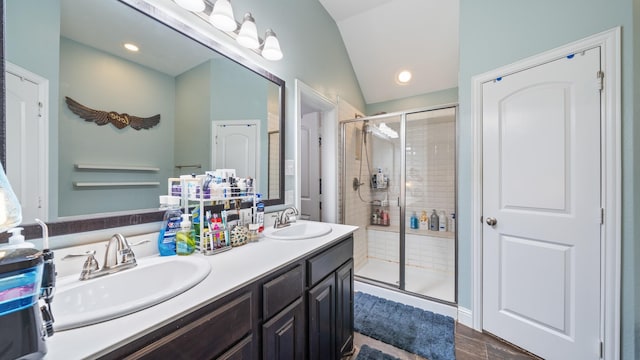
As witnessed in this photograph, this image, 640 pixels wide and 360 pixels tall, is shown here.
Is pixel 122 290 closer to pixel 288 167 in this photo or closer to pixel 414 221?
pixel 288 167

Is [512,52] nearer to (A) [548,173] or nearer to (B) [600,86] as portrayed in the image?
(B) [600,86]

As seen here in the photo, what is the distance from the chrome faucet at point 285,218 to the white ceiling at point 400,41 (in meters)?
2.17

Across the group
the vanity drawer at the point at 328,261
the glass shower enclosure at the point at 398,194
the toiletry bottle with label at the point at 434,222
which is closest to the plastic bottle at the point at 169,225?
the vanity drawer at the point at 328,261

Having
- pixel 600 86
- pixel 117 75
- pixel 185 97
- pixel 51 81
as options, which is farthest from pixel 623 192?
pixel 51 81

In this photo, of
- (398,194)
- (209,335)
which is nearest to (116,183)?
(209,335)

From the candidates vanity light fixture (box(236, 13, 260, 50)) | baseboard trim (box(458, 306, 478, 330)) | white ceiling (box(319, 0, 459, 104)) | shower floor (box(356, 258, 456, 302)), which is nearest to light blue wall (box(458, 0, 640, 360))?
baseboard trim (box(458, 306, 478, 330))

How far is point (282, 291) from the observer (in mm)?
958

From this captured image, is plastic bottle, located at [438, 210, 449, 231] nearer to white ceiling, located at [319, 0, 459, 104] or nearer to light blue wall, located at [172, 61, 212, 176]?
white ceiling, located at [319, 0, 459, 104]

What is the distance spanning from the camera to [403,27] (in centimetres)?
261

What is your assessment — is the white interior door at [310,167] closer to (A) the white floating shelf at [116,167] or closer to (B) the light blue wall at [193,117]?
(B) the light blue wall at [193,117]

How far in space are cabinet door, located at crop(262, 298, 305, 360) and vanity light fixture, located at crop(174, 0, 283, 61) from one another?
1471mm

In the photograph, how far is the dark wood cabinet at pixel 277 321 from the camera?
0.61 m

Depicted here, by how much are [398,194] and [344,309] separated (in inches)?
73.5

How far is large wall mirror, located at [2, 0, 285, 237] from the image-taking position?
787 mm
